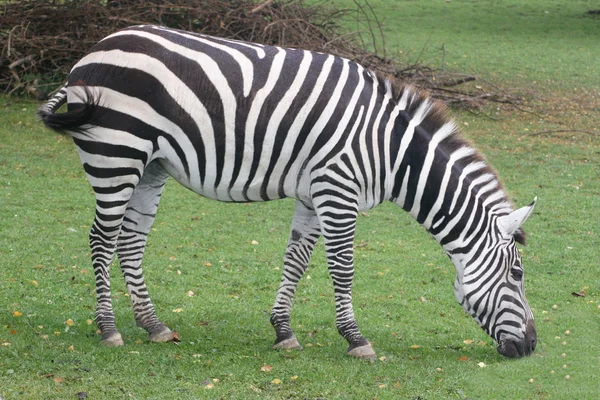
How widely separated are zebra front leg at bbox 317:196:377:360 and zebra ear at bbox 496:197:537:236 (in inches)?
48.6

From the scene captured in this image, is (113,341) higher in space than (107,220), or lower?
lower

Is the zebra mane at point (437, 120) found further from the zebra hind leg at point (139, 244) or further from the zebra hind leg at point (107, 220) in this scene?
the zebra hind leg at point (107, 220)

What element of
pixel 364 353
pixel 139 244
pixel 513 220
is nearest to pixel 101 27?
pixel 139 244

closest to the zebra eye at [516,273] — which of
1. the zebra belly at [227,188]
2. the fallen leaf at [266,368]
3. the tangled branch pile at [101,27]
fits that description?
the zebra belly at [227,188]

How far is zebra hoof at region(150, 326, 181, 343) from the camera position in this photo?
24.1 ft

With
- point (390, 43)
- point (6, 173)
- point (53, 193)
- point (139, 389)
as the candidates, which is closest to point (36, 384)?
point (139, 389)

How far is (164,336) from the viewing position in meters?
7.36

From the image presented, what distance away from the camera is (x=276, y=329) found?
7.48m

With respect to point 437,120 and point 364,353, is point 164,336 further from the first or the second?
point 437,120

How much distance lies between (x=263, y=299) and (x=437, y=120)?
9.37ft

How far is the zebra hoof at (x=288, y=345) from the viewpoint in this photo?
24.1ft

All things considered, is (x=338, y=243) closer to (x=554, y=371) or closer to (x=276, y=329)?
(x=276, y=329)

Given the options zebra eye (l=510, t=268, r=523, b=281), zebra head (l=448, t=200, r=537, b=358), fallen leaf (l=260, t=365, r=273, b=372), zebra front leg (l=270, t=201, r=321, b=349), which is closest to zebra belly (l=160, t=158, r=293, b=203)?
zebra front leg (l=270, t=201, r=321, b=349)

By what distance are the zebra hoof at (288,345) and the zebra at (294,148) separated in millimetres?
21
